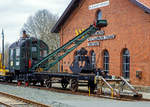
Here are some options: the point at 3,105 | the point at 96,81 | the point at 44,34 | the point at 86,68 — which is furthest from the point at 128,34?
the point at 44,34

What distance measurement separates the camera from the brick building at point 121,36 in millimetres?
19969

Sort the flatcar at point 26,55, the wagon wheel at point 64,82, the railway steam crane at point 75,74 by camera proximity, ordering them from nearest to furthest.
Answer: the railway steam crane at point 75,74 → the wagon wheel at point 64,82 → the flatcar at point 26,55

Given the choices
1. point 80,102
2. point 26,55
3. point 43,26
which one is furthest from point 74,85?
point 43,26

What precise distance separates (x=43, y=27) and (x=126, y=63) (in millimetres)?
37334

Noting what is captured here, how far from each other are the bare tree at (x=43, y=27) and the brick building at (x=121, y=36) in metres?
27.1

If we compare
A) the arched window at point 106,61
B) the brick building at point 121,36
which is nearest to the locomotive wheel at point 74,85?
the brick building at point 121,36

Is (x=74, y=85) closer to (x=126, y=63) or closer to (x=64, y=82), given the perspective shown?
(x=64, y=82)

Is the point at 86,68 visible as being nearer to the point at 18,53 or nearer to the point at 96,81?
the point at 96,81

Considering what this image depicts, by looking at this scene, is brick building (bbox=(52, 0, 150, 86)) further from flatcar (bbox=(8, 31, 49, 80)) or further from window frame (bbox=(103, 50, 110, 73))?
flatcar (bbox=(8, 31, 49, 80))

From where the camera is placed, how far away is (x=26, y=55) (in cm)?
2175

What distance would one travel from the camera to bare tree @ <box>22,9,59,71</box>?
54156 mm

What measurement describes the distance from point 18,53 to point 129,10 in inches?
357

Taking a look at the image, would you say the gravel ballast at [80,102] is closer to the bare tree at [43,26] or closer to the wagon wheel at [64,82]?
the wagon wheel at [64,82]

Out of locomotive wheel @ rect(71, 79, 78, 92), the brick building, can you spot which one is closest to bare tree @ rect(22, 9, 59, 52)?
the brick building
